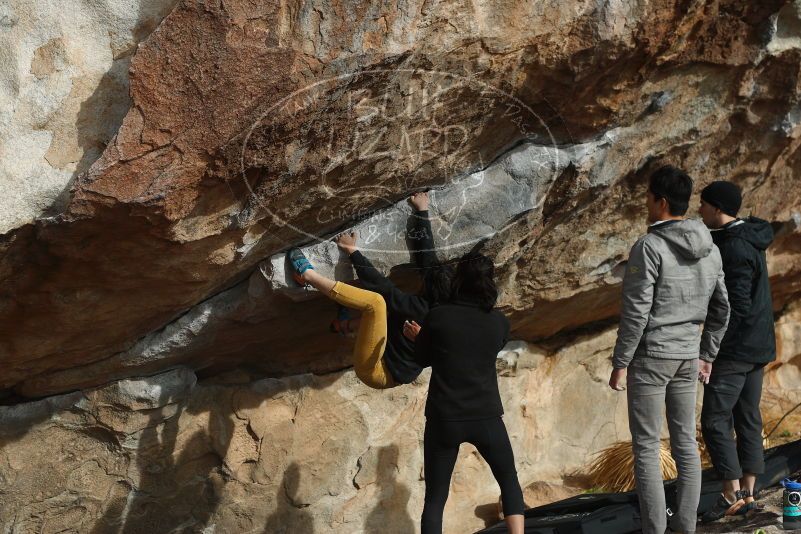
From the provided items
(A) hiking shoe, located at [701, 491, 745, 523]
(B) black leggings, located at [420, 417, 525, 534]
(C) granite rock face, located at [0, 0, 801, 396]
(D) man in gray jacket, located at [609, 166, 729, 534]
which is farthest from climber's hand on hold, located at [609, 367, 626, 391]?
(A) hiking shoe, located at [701, 491, 745, 523]

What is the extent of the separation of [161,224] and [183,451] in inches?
61.0

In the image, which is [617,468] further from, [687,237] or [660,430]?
[687,237]

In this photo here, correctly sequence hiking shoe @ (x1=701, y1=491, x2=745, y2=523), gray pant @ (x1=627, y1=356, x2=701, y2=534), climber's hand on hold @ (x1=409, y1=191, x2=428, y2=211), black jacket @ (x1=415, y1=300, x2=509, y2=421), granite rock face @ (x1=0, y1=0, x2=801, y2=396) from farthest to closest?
hiking shoe @ (x1=701, y1=491, x2=745, y2=523) < climber's hand on hold @ (x1=409, y1=191, x2=428, y2=211) < gray pant @ (x1=627, y1=356, x2=701, y2=534) < black jacket @ (x1=415, y1=300, x2=509, y2=421) < granite rock face @ (x1=0, y1=0, x2=801, y2=396)

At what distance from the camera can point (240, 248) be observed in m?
3.70

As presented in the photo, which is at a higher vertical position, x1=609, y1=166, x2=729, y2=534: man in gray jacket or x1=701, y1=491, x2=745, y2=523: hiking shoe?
x1=609, y1=166, x2=729, y2=534: man in gray jacket

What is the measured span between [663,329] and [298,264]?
4.96 feet

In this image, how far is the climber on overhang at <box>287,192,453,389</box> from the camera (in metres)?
3.70

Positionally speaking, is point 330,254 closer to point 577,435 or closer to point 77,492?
point 77,492

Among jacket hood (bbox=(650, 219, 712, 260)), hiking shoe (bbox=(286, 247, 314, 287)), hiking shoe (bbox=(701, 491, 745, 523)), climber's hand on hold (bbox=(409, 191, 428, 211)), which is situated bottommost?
hiking shoe (bbox=(701, 491, 745, 523))

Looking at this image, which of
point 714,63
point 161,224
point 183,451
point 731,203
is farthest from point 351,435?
point 714,63

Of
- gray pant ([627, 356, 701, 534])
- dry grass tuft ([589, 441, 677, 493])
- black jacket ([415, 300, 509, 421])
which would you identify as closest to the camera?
black jacket ([415, 300, 509, 421])

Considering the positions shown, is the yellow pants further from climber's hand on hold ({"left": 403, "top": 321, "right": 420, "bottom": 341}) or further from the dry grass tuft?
the dry grass tuft

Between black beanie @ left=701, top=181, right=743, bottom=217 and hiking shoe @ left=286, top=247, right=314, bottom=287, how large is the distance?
183cm

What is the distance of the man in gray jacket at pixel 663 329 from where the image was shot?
3.56 m
